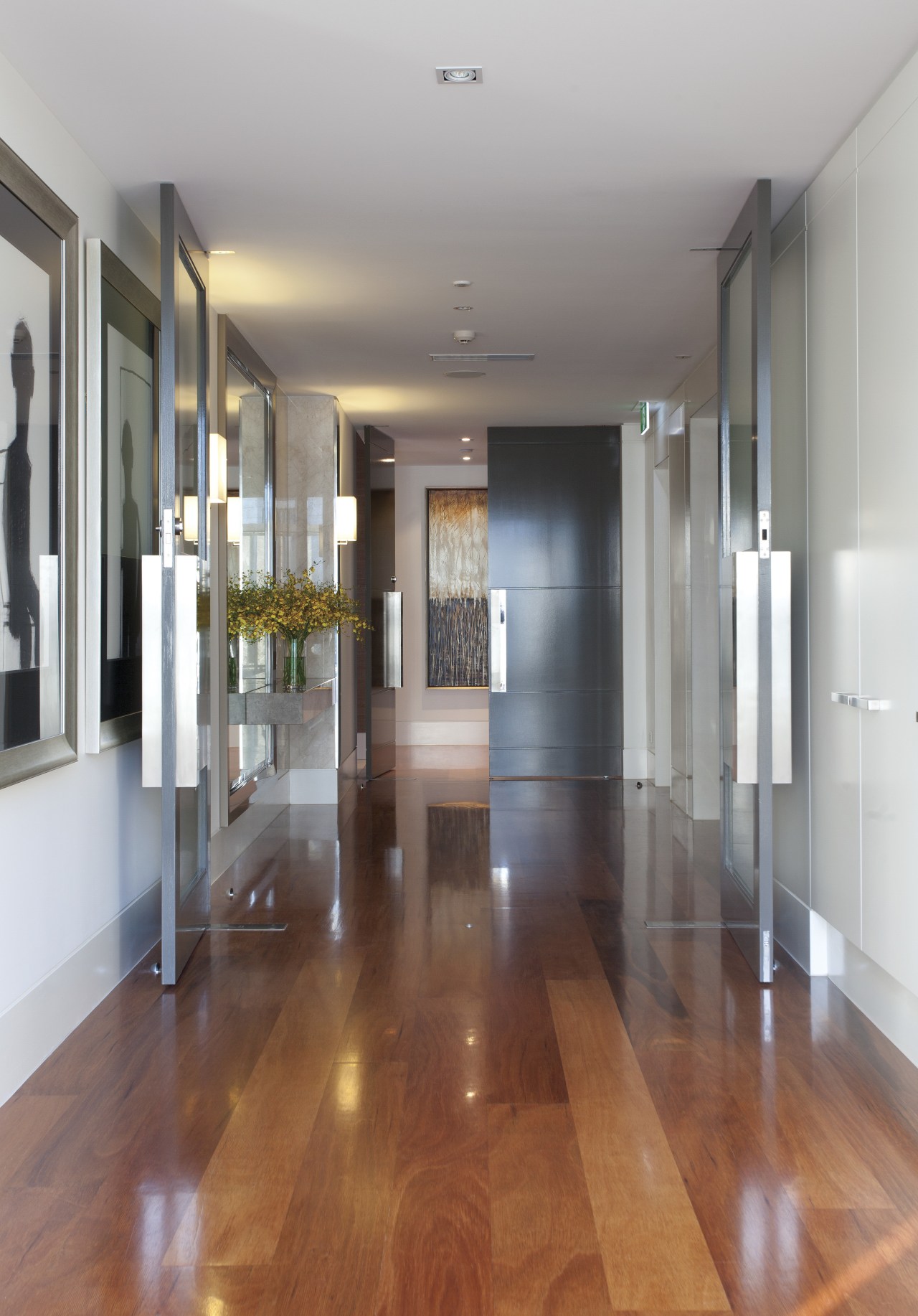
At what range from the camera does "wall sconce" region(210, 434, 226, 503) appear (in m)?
5.00

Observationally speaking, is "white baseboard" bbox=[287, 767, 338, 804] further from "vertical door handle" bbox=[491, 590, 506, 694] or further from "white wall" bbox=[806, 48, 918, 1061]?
"white wall" bbox=[806, 48, 918, 1061]

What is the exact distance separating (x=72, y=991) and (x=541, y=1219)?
171 centimetres

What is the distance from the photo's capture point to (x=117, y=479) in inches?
148

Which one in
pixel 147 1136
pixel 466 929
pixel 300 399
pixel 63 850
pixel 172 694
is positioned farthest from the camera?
pixel 300 399

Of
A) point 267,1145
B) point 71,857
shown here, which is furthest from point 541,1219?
point 71,857

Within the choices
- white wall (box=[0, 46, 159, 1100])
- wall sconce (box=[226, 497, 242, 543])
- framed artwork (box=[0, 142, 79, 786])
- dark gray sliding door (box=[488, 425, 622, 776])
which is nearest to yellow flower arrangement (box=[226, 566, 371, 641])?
wall sconce (box=[226, 497, 242, 543])

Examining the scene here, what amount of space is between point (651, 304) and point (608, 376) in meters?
1.63

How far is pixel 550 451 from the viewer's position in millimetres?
8773

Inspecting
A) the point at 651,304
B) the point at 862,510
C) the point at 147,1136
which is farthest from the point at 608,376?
the point at 147,1136

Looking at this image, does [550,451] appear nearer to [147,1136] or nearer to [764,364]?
[764,364]

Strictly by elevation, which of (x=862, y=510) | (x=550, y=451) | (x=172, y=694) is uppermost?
(x=550, y=451)

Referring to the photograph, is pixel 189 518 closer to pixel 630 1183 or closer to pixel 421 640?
pixel 630 1183

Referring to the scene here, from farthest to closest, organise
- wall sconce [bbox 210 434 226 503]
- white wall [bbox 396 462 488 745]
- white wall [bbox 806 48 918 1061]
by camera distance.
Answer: white wall [bbox 396 462 488 745] < wall sconce [bbox 210 434 226 503] < white wall [bbox 806 48 918 1061]

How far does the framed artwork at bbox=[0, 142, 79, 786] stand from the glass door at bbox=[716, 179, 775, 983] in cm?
212
